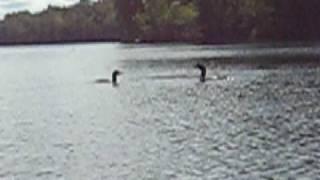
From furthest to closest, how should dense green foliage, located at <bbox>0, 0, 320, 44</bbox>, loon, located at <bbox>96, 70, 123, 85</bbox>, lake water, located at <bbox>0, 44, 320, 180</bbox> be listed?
1. dense green foliage, located at <bbox>0, 0, 320, 44</bbox>
2. loon, located at <bbox>96, 70, 123, 85</bbox>
3. lake water, located at <bbox>0, 44, 320, 180</bbox>

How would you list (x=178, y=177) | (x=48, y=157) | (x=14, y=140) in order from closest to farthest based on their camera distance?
(x=178, y=177)
(x=48, y=157)
(x=14, y=140)

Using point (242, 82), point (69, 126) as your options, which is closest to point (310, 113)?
point (69, 126)

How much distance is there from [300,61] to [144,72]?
13977 millimetres

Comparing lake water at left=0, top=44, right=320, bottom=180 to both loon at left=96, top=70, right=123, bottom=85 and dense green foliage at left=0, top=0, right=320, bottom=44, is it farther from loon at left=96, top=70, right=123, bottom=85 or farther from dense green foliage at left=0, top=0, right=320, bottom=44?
dense green foliage at left=0, top=0, right=320, bottom=44

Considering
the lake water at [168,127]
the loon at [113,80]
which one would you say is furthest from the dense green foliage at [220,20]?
the loon at [113,80]

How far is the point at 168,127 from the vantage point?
4003cm

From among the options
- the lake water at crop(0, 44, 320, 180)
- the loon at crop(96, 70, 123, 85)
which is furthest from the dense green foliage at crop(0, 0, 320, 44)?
the loon at crop(96, 70, 123, 85)

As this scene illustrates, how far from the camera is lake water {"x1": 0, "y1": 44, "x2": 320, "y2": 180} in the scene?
29.1 meters

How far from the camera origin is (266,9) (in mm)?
135250

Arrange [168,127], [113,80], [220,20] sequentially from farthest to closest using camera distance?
[220,20] → [113,80] → [168,127]

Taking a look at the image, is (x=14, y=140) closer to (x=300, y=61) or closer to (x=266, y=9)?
(x=300, y=61)

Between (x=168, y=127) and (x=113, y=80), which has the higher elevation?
(x=168, y=127)

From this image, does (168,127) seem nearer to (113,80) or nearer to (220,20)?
(113,80)

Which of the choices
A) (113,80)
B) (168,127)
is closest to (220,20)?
(113,80)
